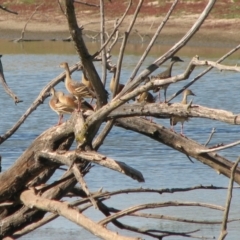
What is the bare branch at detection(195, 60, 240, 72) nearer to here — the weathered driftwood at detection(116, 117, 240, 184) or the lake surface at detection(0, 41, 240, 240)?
the weathered driftwood at detection(116, 117, 240, 184)

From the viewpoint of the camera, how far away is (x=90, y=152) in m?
3.72

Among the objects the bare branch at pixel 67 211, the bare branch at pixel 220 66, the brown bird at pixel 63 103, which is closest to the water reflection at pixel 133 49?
the brown bird at pixel 63 103

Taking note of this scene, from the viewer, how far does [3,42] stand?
32.1m

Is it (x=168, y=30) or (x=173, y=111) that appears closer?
(x=173, y=111)

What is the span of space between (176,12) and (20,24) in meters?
6.26

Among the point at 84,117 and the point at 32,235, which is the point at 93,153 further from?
the point at 32,235

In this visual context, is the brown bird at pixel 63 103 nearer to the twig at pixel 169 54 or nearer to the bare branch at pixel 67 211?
the bare branch at pixel 67 211

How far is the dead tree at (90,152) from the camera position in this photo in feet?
11.4

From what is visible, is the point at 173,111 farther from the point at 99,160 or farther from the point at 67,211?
the point at 67,211

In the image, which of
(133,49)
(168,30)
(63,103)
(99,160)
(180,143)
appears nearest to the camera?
(99,160)

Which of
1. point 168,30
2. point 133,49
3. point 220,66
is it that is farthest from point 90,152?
point 168,30

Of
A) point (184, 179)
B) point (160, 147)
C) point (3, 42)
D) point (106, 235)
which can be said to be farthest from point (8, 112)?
point (3, 42)

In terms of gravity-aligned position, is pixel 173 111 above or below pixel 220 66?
below

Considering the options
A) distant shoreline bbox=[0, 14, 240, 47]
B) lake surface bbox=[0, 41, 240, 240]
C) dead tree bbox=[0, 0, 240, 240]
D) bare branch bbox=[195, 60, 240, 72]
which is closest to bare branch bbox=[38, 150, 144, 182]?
dead tree bbox=[0, 0, 240, 240]
